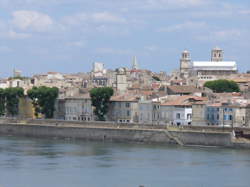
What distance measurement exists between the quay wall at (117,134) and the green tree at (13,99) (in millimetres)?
6669

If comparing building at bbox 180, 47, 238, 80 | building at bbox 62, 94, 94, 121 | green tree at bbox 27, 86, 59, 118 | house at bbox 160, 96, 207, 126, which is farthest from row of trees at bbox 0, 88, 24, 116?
building at bbox 180, 47, 238, 80

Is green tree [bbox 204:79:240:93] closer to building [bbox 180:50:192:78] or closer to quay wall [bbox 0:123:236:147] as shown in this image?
quay wall [bbox 0:123:236:147]

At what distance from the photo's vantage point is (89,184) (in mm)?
34531

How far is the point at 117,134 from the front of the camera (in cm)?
5384

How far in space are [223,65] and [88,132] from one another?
181ft

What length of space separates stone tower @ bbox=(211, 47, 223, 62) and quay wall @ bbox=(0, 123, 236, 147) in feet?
182

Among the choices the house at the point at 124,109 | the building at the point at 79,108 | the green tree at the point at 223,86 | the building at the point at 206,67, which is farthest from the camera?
the building at the point at 206,67

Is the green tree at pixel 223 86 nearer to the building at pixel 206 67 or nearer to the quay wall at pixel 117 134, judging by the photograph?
the quay wall at pixel 117 134

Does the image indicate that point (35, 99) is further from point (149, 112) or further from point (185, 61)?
point (185, 61)

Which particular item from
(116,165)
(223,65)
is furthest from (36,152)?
(223,65)

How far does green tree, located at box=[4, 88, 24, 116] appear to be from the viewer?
69812mm

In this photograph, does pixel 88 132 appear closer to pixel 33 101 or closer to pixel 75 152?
pixel 75 152

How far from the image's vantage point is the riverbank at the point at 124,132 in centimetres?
4891

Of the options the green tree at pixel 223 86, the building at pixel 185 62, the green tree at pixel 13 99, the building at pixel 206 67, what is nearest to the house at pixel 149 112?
the green tree at pixel 13 99
